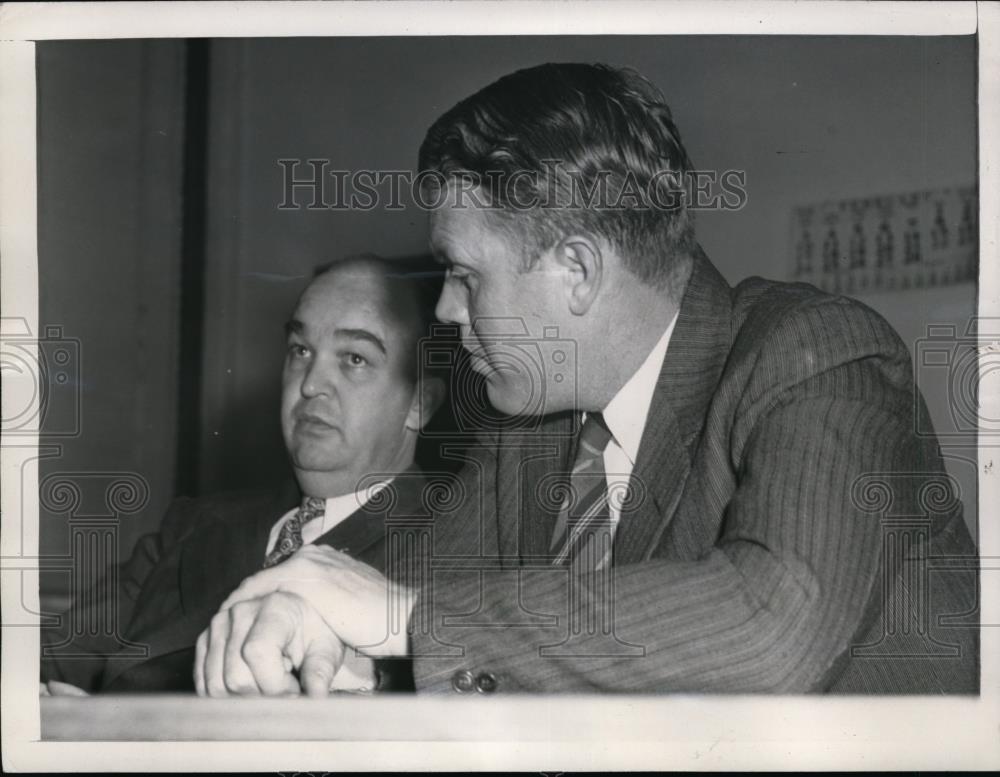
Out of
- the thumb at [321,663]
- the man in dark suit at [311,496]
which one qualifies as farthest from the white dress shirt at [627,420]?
the thumb at [321,663]

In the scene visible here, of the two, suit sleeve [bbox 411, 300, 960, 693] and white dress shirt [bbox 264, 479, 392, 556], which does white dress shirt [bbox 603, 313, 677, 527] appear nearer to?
suit sleeve [bbox 411, 300, 960, 693]

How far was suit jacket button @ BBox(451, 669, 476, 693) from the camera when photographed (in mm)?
1171

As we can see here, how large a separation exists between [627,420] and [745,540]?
226 millimetres

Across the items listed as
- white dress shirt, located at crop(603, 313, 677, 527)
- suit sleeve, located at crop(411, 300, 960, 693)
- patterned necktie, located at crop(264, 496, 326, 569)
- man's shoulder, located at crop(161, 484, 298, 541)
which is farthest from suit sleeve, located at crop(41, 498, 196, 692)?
white dress shirt, located at crop(603, 313, 677, 527)

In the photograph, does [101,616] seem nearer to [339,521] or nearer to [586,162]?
[339,521]

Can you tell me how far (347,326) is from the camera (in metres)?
1.38

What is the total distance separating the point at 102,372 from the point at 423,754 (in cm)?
65

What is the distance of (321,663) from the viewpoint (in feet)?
3.75

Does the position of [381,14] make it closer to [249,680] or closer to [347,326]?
[347,326]

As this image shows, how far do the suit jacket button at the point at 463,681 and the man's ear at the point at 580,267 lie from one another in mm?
435

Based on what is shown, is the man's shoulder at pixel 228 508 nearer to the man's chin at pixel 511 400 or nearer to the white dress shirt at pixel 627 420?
the man's chin at pixel 511 400

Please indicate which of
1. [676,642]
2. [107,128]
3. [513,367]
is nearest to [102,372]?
[107,128]

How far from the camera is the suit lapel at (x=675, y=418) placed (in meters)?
1.19

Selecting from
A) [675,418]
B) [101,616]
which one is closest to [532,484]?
[675,418]
